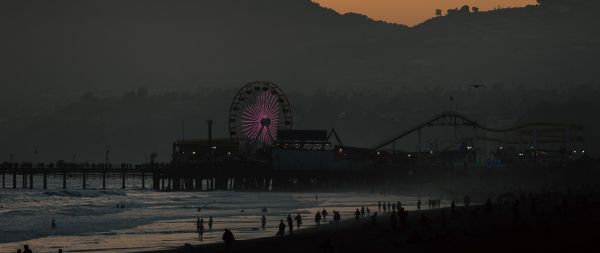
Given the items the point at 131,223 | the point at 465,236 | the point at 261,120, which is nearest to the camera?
the point at 465,236

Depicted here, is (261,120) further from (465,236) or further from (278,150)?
(465,236)

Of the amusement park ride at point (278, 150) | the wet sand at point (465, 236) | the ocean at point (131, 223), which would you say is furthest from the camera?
the amusement park ride at point (278, 150)

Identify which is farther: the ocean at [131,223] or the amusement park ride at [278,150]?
the amusement park ride at [278,150]

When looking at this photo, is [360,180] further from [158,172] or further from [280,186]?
[158,172]

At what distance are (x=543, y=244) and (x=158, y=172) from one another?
415 ft

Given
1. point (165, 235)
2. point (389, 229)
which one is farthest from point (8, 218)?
point (389, 229)

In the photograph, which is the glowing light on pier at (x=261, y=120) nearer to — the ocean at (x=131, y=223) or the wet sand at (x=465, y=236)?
the ocean at (x=131, y=223)

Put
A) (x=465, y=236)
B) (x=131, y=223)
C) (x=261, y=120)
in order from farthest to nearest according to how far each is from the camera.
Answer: (x=261, y=120) < (x=131, y=223) < (x=465, y=236)

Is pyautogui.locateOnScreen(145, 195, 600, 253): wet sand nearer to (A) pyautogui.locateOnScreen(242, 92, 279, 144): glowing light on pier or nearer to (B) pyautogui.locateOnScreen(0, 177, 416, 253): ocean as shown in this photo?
(B) pyautogui.locateOnScreen(0, 177, 416, 253): ocean

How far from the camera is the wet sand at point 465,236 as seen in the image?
4066 cm

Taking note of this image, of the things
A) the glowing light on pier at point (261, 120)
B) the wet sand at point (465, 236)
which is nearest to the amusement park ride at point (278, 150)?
the glowing light on pier at point (261, 120)

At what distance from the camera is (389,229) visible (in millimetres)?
54625

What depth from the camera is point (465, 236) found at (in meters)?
45.8

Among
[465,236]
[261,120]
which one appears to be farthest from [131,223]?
[261,120]
